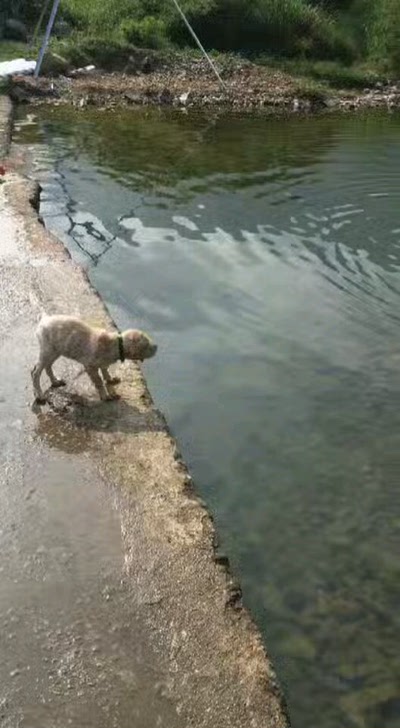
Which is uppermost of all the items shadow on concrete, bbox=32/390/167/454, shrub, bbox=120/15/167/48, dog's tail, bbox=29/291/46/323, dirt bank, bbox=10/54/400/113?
shrub, bbox=120/15/167/48

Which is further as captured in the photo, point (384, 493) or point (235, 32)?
→ point (235, 32)

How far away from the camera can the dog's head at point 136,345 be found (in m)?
6.75

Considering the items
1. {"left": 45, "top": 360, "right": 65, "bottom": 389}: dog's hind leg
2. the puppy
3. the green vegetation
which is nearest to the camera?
the puppy

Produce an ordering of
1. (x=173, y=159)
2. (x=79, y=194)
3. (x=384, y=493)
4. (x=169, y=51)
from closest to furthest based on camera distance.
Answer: (x=384, y=493), (x=79, y=194), (x=173, y=159), (x=169, y=51)

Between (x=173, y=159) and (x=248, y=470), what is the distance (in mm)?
12019

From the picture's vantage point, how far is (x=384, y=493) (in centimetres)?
672

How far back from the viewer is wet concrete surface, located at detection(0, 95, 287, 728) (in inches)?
165

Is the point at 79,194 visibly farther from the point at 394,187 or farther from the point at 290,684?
the point at 290,684

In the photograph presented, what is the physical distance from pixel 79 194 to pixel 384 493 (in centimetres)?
979

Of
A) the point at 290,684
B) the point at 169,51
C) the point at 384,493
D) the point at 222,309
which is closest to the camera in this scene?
the point at 290,684

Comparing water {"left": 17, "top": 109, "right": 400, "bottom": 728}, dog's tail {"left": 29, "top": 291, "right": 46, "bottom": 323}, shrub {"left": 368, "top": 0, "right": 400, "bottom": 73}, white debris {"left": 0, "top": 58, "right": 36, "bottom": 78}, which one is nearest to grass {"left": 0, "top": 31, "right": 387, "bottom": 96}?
white debris {"left": 0, "top": 58, "right": 36, "bottom": 78}

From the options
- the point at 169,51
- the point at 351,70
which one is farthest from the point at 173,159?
the point at 351,70

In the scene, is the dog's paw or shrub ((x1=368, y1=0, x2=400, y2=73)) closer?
the dog's paw

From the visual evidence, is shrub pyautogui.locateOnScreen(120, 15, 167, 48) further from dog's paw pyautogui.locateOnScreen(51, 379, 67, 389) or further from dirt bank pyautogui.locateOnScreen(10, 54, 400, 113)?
dog's paw pyautogui.locateOnScreen(51, 379, 67, 389)
